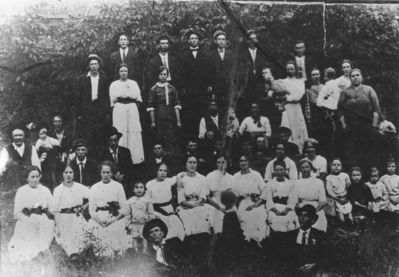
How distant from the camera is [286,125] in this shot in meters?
5.36

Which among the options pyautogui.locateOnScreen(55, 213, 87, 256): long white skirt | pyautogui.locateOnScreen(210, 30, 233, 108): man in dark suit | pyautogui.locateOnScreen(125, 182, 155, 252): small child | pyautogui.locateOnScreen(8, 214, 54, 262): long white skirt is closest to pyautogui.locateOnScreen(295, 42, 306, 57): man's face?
pyautogui.locateOnScreen(210, 30, 233, 108): man in dark suit

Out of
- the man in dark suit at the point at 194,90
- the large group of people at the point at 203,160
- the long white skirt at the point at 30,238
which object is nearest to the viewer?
the long white skirt at the point at 30,238

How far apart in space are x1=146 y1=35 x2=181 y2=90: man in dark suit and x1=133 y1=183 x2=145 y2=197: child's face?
1003 millimetres

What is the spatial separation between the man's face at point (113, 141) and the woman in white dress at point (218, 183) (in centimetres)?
100

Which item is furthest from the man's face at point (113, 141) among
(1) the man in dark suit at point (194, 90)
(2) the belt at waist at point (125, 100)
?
(1) the man in dark suit at point (194, 90)

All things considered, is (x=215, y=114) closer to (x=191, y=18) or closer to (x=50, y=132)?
(x=191, y=18)

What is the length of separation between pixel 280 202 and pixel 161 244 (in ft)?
4.20

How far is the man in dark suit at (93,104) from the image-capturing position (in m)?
5.25

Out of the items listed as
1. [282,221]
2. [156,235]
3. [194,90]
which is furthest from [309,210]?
[194,90]

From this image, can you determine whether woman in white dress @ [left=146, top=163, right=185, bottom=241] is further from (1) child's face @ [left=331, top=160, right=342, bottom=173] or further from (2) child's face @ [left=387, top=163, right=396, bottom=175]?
(2) child's face @ [left=387, top=163, right=396, bottom=175]

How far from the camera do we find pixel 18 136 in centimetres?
522

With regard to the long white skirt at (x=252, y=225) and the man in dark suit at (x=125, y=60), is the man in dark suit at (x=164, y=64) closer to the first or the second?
the man in dark suit at (x=125, y=60)

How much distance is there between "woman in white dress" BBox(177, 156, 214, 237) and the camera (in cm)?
524

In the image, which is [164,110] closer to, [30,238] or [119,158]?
[119,158]
